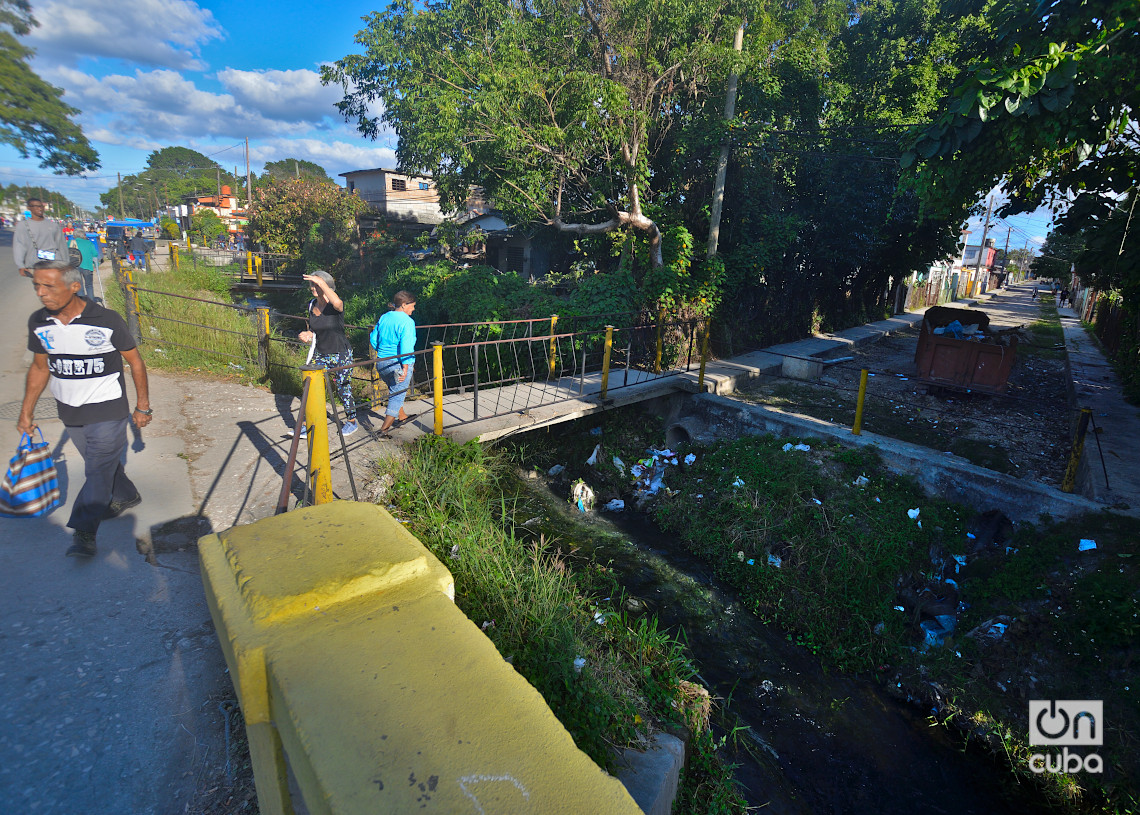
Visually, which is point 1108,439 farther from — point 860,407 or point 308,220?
point 308,220

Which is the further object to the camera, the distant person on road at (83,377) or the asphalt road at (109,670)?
the distant person on road at (83,377)

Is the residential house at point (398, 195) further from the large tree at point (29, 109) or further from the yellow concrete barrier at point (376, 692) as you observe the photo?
the yellow concrete barrier at point (376, 692)

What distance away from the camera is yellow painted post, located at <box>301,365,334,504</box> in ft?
11.6

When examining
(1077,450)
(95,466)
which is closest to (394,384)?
(95,466)

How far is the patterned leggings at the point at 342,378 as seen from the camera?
5.58 m

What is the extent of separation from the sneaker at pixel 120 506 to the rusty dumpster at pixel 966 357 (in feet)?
34.8

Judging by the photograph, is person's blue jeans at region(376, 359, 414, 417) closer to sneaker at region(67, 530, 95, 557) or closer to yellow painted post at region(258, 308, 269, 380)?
sneaker at region(67, 530, 95, 557)

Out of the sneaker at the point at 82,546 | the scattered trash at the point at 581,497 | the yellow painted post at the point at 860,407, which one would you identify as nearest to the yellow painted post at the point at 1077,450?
the yellow painted post at the point at 860,407

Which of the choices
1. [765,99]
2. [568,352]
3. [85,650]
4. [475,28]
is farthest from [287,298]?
[85,650]

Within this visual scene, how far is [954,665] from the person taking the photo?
4480mm

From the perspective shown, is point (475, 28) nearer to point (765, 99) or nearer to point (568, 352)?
point (765, 99)

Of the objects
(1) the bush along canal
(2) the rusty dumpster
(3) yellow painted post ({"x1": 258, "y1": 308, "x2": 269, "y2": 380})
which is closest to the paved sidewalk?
(1) the bush along canal

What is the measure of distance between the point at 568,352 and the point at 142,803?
8.53 meters

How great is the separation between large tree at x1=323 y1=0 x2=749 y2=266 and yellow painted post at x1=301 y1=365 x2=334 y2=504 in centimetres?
732
